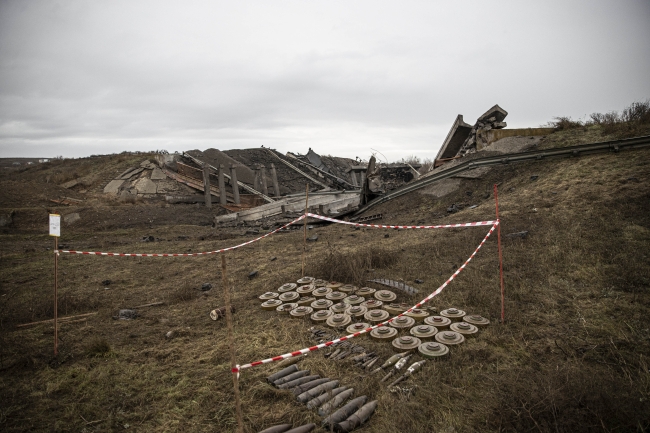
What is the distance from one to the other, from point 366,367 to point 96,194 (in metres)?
22.4

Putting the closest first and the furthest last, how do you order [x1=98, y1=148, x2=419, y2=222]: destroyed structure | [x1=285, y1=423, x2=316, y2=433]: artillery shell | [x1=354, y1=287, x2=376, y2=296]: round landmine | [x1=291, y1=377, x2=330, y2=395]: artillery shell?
[x1=285, y1=423, x2=316, y2=433]: artillery shell
[x1=291, y1=377, x2=330, y2=395]: artillery shell
[x1=354, y1=287, x2=376, y2=296]: round landmine
[x1=98, y1=148, x2=419, y2=222]: destroyed structure

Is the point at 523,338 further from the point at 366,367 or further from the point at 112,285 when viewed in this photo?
the point at 112,285

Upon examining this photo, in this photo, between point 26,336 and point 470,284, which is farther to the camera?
point 470,284

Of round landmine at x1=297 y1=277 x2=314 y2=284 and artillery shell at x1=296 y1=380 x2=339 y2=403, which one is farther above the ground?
round landmine at x1=297 y1=277 x2=314 y2=284

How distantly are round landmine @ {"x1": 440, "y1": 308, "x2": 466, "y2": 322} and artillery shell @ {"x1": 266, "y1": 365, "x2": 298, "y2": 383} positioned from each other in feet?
7.56

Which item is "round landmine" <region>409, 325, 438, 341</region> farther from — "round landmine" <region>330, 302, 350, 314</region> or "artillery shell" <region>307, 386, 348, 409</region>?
"artillery shell" <region>307, 386, 348, 409</region>

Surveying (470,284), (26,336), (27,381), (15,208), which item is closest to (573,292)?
(470,284)

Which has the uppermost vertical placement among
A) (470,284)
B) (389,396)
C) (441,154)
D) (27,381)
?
(441,154)

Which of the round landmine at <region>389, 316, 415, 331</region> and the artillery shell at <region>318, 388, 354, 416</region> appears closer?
the artillery shell at <region>318, 388, 354, 416</region>

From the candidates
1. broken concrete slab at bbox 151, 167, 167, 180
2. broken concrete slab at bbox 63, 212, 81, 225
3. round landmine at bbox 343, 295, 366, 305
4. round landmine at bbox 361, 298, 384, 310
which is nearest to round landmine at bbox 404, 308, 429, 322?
round landmine at bbox 361, 298, 384, 310

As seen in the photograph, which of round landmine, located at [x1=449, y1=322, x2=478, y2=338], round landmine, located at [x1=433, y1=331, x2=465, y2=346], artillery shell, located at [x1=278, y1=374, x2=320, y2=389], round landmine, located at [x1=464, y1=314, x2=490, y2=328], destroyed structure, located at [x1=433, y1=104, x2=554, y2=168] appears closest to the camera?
artillery shell, located at [x1=278, y1=374, x2=320, y2=389]

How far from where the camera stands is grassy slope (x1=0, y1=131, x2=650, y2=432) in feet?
10.0

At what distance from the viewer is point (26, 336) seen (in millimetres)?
5191

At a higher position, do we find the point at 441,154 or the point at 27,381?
the point at 441,154
